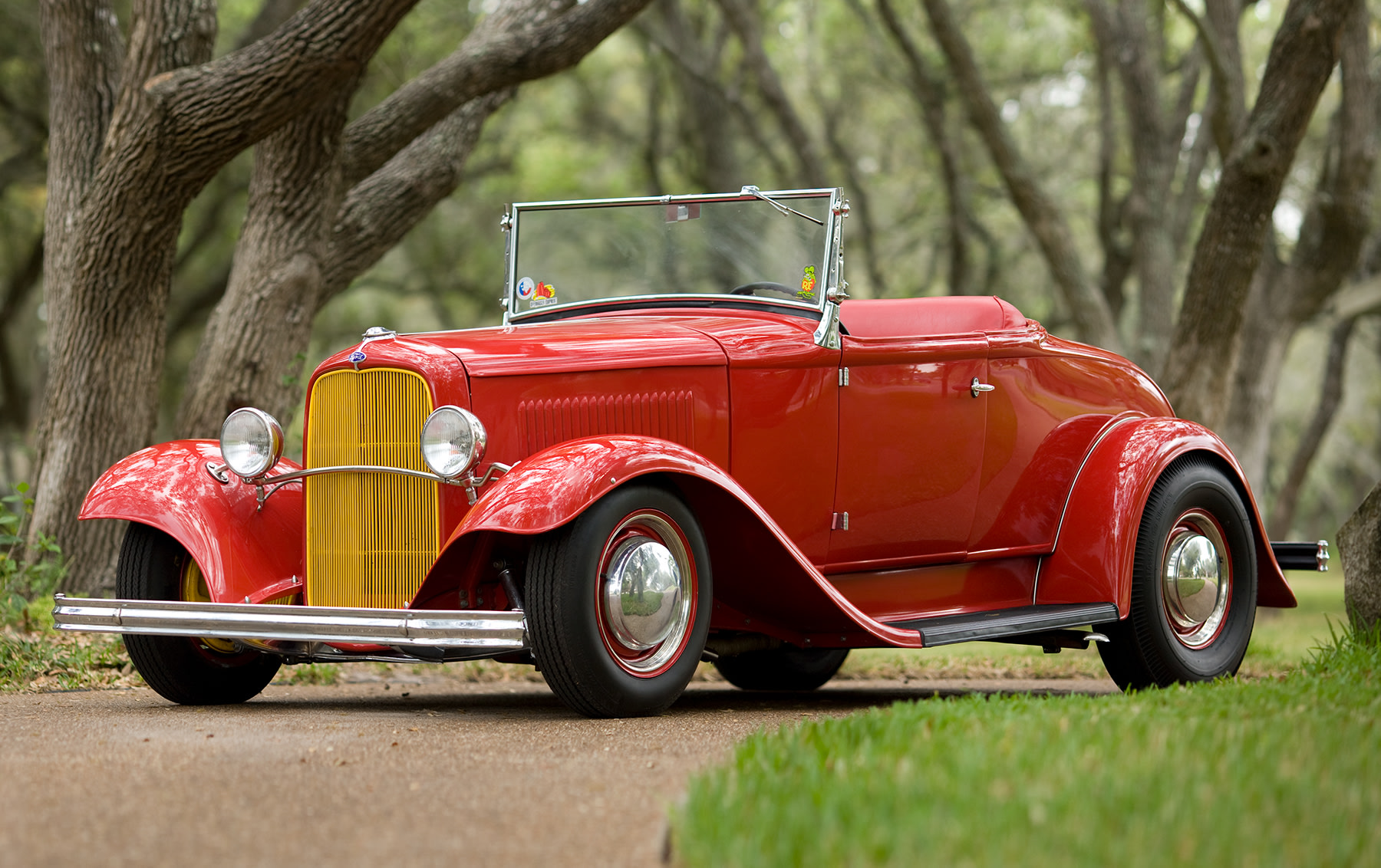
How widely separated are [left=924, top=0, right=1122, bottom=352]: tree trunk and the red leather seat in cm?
637

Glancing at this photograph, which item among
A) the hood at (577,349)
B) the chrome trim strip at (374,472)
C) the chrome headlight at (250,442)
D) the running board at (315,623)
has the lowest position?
the running board at (315,623)

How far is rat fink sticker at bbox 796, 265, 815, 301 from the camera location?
222 inches

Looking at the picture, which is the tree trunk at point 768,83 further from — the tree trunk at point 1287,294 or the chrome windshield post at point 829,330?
the chrome windshield post at point 829,330

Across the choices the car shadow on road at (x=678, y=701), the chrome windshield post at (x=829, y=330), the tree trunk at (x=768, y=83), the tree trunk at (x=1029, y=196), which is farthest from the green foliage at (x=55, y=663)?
the tree trunk at (x=768, y=83)

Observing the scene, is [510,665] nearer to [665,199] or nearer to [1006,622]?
[665,199]

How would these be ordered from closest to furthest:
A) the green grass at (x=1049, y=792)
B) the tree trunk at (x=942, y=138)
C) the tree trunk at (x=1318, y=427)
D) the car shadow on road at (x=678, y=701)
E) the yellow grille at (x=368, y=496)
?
1. the green grass at (x=1049, y=792)
2. the yellow grille at (x=368, y=496)
3. the car shadow on road at (x=678, y=701)
4. the tree trunk at (x=942, y=138)
5. the tree trunk at (x=1318, y=427)

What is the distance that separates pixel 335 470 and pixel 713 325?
4.96 feet

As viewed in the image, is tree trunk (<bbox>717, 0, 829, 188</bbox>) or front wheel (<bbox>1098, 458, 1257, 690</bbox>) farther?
tree trunk (<bbox>717, 0, 829, 188</bbox>)

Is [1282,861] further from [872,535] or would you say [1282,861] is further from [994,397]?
[994,397]

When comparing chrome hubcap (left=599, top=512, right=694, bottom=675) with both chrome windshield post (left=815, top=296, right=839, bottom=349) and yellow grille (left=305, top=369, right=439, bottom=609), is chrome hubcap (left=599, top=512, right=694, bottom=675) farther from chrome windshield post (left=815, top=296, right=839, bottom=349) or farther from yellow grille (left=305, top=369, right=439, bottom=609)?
chrome windshield post (left=815, top=296, right=839, bottom=349)

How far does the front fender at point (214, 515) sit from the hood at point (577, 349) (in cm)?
89

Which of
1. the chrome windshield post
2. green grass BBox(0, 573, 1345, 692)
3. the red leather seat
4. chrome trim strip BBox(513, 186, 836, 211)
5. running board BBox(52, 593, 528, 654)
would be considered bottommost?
green grass BBox(0, 573, 1345, 692)

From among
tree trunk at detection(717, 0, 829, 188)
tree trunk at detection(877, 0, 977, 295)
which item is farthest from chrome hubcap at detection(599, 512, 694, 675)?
tree trunk at detection(717, 0, 829, 188)

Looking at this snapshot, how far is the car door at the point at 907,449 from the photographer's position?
17.4 feet
